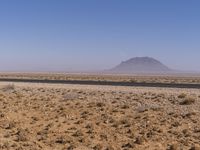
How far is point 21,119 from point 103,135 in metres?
6.57

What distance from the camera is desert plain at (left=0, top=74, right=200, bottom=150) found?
60.8 feet

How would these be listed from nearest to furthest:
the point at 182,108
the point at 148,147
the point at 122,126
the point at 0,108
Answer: the point at 148,147
the point at 122,126
the point at 182,108
the point at 0,108

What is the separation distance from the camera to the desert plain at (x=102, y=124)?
730 inches

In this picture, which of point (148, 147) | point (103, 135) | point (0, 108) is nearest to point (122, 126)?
point (103, 135)

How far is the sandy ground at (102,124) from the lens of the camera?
731 inches

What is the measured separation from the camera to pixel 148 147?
1797 cm

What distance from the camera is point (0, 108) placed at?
2811cm

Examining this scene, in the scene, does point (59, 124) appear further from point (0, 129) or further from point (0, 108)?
point (0, 108)

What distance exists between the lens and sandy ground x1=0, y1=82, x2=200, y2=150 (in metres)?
18.6

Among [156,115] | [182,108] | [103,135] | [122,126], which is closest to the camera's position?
[103,135]

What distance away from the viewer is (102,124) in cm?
2219

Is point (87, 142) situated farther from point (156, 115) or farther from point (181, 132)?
point (156, 115)

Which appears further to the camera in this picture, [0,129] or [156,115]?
[156,115]

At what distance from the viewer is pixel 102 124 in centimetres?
2219
